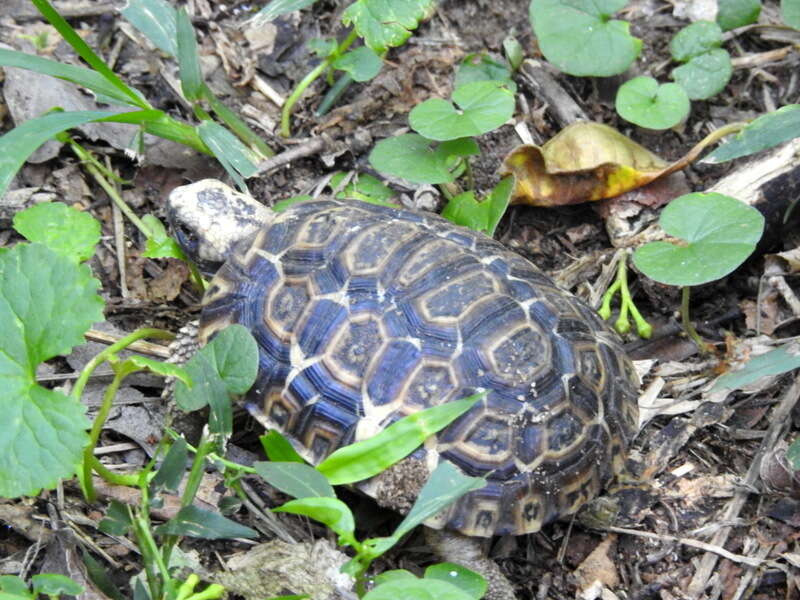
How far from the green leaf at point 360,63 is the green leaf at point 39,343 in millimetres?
2202

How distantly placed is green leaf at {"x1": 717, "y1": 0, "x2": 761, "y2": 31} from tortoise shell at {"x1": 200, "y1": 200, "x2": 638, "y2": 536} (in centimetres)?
223

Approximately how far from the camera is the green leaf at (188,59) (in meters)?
3.96

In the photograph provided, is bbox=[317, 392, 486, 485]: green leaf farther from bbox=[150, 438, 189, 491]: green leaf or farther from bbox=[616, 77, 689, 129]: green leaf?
bbox=[616, 77, 689, 129]: green leaf

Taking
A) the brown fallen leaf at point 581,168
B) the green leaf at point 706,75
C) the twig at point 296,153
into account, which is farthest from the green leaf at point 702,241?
the twig at point 296,153

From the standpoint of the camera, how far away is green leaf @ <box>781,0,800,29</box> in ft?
14.5

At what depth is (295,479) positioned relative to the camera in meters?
2.53

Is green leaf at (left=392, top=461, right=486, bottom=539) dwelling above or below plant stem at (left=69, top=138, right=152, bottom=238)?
below

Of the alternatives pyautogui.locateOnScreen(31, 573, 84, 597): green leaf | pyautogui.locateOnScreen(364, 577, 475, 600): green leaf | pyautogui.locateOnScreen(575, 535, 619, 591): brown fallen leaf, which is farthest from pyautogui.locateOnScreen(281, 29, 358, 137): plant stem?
pyautogui.locateOnScreen(364, 577, 475, 600): green leaf

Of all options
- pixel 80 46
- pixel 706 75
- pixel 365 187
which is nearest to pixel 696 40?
pixel 706 75

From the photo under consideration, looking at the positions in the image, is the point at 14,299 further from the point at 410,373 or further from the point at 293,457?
the point at 410,373

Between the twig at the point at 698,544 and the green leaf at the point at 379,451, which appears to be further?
the twig at the point at 698,544

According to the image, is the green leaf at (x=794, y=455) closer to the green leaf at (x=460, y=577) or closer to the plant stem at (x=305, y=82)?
the green leaf at (x=460, y=577)

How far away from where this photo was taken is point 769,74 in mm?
4793

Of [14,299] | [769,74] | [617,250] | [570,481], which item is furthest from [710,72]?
[14,299]
